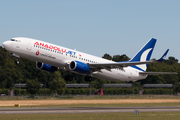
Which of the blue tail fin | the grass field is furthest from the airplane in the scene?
the grass field

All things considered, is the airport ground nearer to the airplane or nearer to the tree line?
the airplane

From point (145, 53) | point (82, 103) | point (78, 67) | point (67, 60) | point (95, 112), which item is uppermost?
point (145, 53)

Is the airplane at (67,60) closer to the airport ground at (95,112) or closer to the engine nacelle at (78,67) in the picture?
the engine nacelle at (78,67)

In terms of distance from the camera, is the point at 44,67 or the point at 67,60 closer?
the point at 67,60

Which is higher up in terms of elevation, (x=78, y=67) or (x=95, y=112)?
(x=78, y=67)

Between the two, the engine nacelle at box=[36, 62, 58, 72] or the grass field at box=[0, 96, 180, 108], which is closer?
the engine nacelle at box=[36, 62, 58, 72]

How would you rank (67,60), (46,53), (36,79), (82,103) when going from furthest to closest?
(36,79)
(82,103)
(67,60)
(46,53)

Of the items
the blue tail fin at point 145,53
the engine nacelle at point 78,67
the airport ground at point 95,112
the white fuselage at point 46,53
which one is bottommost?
the airport ground at point 95,112

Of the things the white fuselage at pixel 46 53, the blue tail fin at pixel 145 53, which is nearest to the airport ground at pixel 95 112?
the white fuselage at pixel 46 53

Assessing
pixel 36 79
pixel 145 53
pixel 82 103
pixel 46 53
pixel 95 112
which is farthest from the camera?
pixel 36 79

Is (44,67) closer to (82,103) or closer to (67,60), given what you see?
(67,60)

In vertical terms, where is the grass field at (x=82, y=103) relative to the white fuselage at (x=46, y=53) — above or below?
below

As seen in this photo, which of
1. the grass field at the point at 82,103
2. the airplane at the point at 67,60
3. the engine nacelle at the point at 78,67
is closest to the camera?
the airplane at the point at 67,60

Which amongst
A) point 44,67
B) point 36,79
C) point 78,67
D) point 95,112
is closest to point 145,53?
point 78,67
